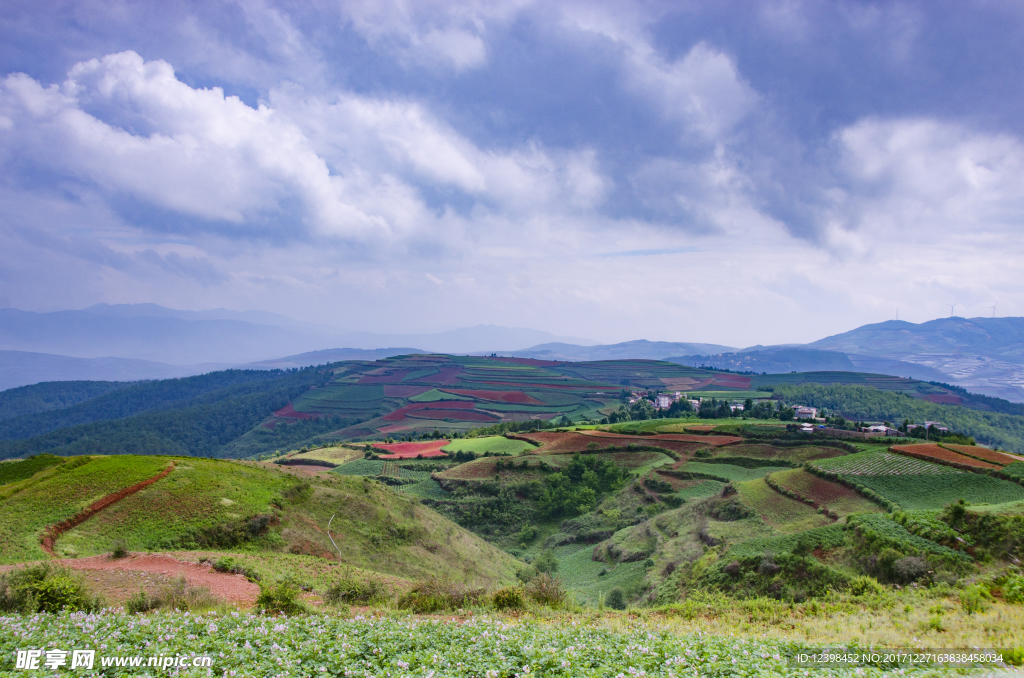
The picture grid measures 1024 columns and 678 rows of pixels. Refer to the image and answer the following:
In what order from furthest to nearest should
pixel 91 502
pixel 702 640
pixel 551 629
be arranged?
pixel 91 502 → pixel 551 629 → pixel 702 640

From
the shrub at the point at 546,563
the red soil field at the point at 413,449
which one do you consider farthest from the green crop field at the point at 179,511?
the red soil field at the point at 413,449

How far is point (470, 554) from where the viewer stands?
126 ft

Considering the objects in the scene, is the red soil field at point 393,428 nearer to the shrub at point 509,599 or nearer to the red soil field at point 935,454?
the red soil field at point 935,454

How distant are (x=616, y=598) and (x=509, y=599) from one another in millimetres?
15591

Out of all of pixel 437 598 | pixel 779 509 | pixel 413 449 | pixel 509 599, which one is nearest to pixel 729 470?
pixel 779 509

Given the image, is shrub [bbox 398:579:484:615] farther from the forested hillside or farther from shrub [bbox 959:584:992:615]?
the forested hillside

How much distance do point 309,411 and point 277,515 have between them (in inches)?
6119

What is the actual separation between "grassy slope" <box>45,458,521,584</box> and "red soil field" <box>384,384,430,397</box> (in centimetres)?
14394

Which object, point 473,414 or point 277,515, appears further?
point 473,414

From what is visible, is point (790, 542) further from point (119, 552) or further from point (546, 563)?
point (119, 552)

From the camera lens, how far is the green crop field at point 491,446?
236ft

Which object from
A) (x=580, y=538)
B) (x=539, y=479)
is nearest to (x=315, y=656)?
(x=580, y=538)

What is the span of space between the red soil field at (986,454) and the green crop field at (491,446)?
4752 cm

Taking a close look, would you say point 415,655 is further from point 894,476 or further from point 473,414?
point 473,414
